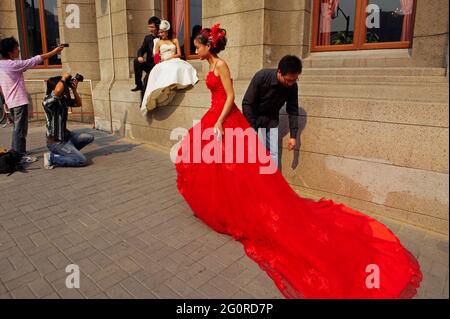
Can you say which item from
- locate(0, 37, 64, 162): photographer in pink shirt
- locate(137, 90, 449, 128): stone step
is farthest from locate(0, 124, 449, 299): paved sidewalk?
locate(137, 90, 449, 128): stone step

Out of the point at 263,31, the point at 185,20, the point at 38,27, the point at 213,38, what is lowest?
the point at 213,38

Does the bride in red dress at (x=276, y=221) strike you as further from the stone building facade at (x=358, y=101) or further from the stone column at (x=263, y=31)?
the stone column at (x=263, y=31)

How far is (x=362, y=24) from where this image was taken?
4.98m

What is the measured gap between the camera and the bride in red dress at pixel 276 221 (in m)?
2.67

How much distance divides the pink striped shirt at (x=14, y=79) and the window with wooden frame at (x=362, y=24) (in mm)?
4738

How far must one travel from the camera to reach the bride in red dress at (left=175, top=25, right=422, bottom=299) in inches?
105

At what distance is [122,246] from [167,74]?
4.08 m

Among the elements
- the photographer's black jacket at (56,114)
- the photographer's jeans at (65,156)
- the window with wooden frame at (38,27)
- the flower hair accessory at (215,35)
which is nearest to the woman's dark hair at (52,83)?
the photographer's black jacket at (56,114)

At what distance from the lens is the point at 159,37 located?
278 inches

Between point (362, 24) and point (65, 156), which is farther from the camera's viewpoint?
point (65, 156)

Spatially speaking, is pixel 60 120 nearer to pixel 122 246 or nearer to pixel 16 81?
pixel 16 81

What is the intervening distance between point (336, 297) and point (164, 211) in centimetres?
238

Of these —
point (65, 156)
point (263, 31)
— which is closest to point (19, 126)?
point (65, 156)
